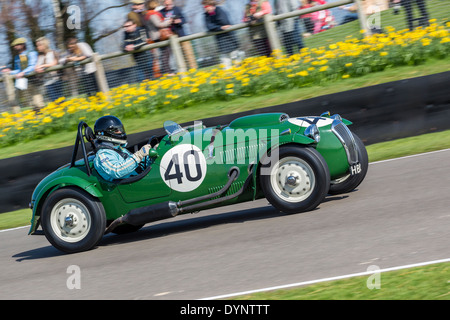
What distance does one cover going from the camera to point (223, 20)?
12.8 m

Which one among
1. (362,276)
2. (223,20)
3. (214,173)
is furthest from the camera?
(223,20)

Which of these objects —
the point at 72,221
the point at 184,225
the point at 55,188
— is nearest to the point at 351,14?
the point at 184,225

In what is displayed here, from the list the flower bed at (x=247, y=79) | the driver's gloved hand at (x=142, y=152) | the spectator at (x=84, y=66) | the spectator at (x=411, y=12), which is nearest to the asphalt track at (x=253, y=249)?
the driver's gloved hand at (x=142, y=152)

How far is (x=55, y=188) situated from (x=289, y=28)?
678cm

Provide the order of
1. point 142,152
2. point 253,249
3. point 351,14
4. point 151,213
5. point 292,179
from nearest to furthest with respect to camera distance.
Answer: point 253,249, point 292,179, point 151,213, point 142,152, point 351,14

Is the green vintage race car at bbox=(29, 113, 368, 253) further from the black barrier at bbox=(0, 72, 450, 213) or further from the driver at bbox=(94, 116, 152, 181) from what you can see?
the black barrier at bbox=(0, 72, 450, 213)

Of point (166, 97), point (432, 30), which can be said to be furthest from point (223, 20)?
point (432, 30)

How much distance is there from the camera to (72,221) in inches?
281

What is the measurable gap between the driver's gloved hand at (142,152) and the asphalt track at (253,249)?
921 mm

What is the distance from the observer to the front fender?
707cm

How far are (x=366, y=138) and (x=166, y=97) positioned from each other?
174 inches

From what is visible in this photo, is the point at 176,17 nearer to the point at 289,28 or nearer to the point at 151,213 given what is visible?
the point at 289,28

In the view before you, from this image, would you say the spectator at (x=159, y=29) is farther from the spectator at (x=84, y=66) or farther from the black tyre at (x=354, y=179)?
the black tyre at (x=354, y=179)
